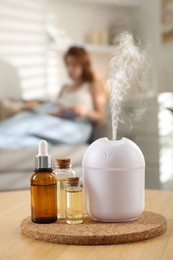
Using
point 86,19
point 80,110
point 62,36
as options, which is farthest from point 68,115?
point 86,19

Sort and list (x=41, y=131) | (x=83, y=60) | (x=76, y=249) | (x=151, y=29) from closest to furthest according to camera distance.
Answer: (x=76, y=249)
(x=41, y=131)
(x=83, y=60)
(x=151, y=29)

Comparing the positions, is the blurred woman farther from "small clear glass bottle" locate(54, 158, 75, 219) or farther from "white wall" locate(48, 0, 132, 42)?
"small clear glass bottle" locate(54, 158, 75, 219)

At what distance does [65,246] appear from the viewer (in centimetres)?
81

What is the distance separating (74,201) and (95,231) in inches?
3.6

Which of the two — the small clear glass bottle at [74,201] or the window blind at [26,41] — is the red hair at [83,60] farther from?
the small clear glass bottle at [74,201]

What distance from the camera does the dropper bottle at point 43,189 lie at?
2.94ft

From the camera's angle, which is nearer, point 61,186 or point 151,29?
point 61,186

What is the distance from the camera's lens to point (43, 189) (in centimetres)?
91

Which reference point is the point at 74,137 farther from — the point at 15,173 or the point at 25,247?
the point at 25,247

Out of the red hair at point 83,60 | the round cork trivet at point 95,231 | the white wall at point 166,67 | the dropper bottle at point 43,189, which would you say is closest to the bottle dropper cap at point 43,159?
the dropper bottle at point 43,189

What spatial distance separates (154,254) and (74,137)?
2.35 metres

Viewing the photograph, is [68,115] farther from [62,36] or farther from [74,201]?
[74,201]

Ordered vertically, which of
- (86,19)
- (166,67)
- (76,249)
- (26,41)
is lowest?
(76,249)

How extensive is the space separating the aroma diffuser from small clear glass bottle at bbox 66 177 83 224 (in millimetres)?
15
